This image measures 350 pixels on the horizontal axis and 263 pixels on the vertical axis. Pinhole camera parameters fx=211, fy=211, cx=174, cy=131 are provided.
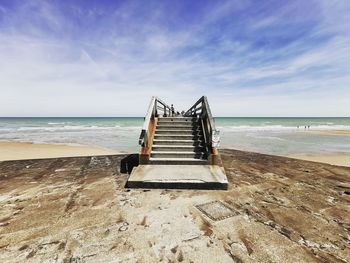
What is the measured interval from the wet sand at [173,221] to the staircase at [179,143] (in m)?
1.21

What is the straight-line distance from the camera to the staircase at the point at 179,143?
224 inches

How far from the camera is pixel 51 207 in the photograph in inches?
140

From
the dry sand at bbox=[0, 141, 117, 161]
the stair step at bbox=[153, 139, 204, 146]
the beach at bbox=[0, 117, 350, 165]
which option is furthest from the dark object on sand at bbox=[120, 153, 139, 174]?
the dry sand at bbox=[0, 141, 117, 161]

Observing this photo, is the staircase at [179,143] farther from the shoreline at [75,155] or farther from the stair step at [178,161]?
the shoreline at [75,155]

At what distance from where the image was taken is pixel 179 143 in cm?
649

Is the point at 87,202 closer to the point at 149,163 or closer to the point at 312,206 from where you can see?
the point at 149,163

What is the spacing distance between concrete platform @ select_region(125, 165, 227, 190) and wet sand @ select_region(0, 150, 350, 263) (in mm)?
173

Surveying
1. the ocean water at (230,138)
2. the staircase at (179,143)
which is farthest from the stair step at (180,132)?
the ocean water at (230,138)

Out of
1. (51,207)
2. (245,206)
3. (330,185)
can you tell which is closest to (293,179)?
(330,185)

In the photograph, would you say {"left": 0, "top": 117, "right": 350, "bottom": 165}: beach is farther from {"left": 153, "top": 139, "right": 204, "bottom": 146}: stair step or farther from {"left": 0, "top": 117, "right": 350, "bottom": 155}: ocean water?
{"left": 153, "top": 139, "right": 204, "bottom": 146}: stair step

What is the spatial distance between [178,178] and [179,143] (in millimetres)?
1999

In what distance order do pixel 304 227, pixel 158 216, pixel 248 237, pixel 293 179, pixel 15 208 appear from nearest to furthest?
pixel 248 237 < pixel 304 227 < pixel 158 216 < pixel 15 208 < pixel 293 179

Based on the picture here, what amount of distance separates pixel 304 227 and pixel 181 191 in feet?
7.09

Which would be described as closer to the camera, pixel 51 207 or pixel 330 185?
pixel 51 207
